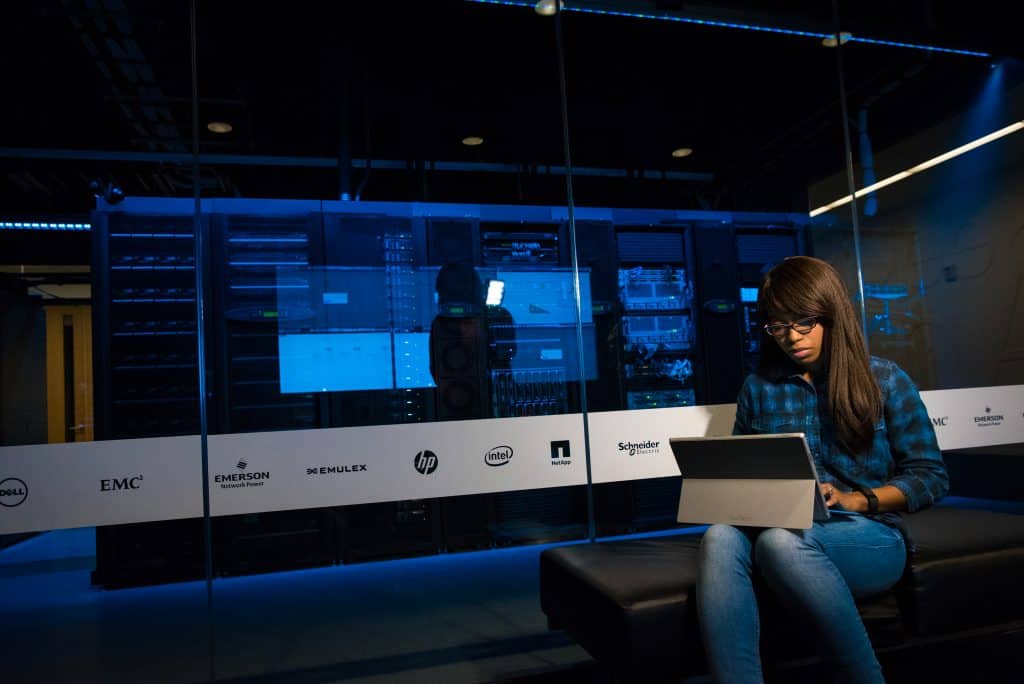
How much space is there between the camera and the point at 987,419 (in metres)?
2.90

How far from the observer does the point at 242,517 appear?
2.93 meters

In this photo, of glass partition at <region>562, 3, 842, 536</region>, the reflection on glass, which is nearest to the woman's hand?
the reflection on glass

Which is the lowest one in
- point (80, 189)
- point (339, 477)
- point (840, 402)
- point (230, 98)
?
point (339, 477)

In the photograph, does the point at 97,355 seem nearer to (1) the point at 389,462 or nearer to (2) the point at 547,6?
(1) the point at 389,462

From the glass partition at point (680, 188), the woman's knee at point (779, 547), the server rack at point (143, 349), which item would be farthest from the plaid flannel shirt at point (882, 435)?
the server rack at point (143, 349)

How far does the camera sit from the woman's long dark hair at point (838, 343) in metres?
1.51

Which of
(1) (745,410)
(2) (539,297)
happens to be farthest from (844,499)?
(2) (539,297)

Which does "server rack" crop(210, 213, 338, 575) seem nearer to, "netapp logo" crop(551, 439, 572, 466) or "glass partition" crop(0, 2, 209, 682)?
"glass partition" crop(0, 2, 209, 682)

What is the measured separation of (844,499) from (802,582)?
25cm

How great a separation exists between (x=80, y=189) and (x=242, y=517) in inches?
62.3

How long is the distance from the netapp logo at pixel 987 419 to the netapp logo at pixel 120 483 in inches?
139

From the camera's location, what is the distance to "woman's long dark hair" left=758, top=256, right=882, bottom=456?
151 cm

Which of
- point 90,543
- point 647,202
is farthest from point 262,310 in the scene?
point 647,202

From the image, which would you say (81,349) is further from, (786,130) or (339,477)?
(786,130)
